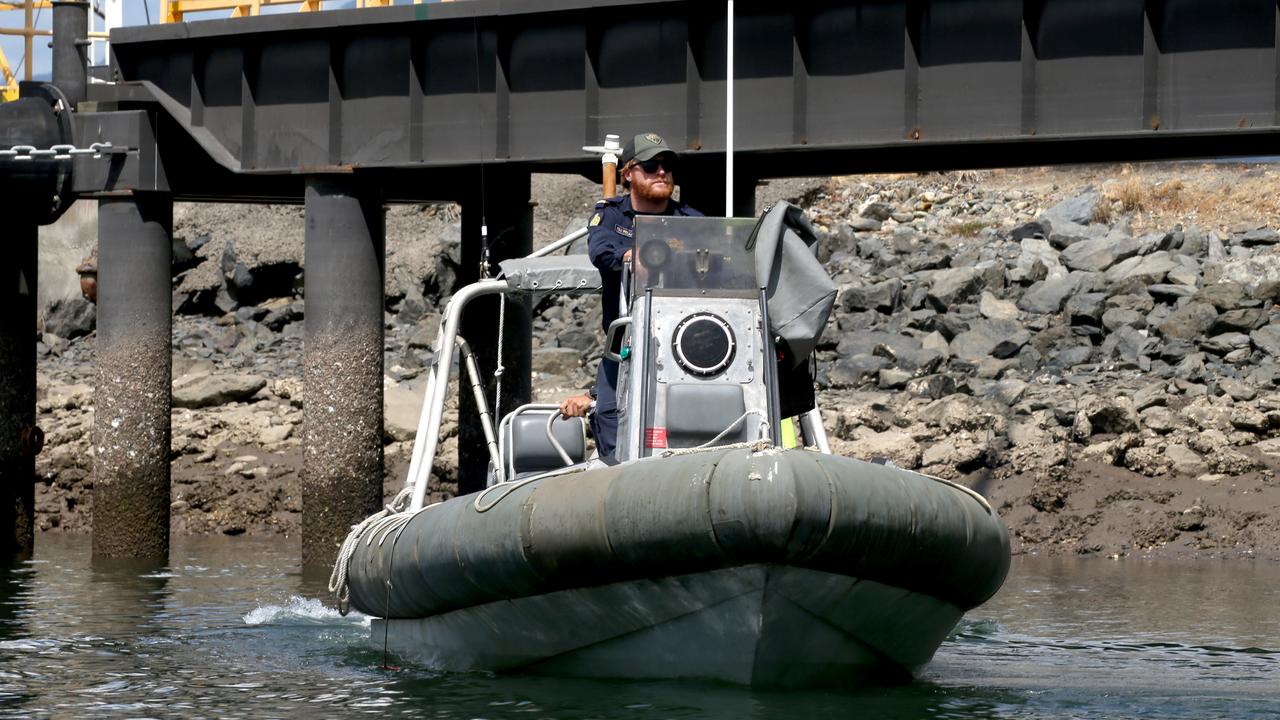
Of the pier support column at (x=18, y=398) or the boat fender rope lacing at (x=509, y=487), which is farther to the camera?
the pier support column at (x=18, y=398)

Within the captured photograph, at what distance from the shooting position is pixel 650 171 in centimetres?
1002

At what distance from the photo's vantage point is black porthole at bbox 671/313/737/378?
943 cm

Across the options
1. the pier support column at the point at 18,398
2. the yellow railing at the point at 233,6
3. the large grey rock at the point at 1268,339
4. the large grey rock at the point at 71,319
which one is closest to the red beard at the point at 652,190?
the yellow railing at the point at 233,6

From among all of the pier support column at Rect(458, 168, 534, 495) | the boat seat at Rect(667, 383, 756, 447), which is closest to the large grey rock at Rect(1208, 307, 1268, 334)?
the pier support column at Rect(458, 168, 534, 495)

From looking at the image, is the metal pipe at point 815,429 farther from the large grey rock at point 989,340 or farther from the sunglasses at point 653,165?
the large grey rock at point 989,340

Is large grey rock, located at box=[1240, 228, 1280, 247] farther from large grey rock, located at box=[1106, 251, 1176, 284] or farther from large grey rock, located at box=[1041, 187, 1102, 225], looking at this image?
large grey rock, located at box=[1041, 187, 1102, 225]

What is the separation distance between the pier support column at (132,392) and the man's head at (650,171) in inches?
321

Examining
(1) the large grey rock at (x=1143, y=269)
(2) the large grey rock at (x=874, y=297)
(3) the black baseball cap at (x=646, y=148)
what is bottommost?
(3) the black baseball cap at (x=646, y=148)

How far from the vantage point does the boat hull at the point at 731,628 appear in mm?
8602

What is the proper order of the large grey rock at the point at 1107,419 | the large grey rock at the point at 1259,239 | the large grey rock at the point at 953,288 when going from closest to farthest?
1. the large grey rock at the point at 1107,419
2. the large grey rock at the point at 953,288
3. the large grey rock at the point at 1259,239

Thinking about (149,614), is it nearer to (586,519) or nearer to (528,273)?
(528,273)

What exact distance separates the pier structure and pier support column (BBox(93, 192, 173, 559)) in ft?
0.06

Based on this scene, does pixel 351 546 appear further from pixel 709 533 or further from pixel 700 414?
pixel 709 533

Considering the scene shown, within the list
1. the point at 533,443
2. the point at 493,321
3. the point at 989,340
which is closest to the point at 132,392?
the point at 493,321
